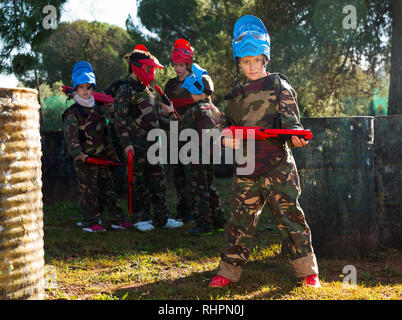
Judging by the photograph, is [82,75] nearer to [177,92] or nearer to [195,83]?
[177,92]

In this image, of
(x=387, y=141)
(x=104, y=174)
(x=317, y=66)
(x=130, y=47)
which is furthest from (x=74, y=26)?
(x=387, y=141)

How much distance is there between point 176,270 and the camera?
4.11m

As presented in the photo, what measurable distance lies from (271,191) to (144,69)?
10.0 ft

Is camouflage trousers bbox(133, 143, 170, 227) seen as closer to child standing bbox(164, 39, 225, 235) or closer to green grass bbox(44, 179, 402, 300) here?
green grass bbox(44, 179, 402, 300)

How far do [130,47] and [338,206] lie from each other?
16033 mm

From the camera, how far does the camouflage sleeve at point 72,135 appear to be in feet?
18.7

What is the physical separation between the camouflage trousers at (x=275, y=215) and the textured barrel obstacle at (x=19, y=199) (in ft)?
4.72

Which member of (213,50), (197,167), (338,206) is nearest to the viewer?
(338,206)

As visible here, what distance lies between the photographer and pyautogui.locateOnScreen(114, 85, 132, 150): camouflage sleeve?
225 inches

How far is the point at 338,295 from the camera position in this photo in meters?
3.20

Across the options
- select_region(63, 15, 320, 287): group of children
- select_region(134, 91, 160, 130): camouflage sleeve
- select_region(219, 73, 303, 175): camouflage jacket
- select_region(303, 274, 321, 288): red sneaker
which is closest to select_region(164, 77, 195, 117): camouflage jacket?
select_region(63, 15, 320, 287): group of children

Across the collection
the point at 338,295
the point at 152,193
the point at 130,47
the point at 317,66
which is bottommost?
the point at 338,295

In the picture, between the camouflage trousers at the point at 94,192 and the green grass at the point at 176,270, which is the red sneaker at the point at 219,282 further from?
the camouflage trousers at the point at 94,192
